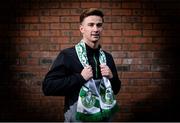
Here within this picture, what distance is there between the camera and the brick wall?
4.51 metres

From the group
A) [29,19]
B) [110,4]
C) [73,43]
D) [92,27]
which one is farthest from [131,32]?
[92,27]

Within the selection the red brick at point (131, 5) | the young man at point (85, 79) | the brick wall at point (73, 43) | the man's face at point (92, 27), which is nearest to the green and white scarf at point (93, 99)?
the young man at point (85, 79)

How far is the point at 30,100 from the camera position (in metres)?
4.56

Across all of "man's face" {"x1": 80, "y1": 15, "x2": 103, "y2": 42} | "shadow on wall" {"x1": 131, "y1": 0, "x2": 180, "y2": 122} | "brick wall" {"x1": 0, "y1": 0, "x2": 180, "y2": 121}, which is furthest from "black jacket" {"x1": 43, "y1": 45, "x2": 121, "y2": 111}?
"shadow on wall" {"x1": 131, "y1": 0, "x2": 180, "y2": 122}

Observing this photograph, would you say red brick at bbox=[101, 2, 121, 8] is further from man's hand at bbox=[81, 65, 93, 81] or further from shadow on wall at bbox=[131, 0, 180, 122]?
man's hand at bbox=[81, 65, 93, 81]

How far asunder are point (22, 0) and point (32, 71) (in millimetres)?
955

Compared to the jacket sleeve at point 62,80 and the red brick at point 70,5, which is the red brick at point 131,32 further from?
the jacket sleeve at point 62,80

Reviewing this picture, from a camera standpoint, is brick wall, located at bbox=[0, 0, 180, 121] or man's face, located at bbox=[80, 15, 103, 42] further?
brick wall, located at bbox=[0, 0, 180, 121]

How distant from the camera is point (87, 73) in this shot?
8.66 ft

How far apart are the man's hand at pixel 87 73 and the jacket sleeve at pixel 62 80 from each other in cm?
3

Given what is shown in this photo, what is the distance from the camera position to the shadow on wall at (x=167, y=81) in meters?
4.57

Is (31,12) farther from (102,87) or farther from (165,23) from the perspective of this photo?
(102,87)

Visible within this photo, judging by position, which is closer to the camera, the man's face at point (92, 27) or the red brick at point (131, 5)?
the man's face at point (92, 27)

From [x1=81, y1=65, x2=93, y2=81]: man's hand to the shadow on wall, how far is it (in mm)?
2135
